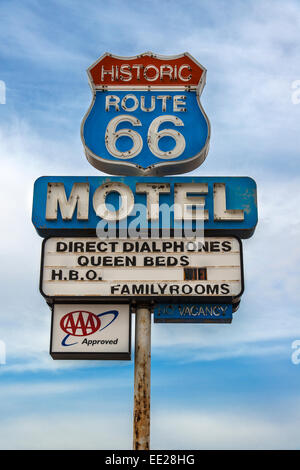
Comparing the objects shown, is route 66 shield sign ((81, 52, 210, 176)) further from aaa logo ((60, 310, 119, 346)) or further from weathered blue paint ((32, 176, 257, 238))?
aaa logo ((60, 310, 119, 346))

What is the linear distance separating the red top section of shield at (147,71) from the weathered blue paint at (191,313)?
531 cm

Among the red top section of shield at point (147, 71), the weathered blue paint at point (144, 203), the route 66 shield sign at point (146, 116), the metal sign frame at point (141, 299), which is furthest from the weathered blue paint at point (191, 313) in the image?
the red top section of shield at point (147, 71)

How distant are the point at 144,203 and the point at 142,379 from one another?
3671 mm

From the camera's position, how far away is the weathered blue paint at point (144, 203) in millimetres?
13367

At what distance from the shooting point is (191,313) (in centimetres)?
1297

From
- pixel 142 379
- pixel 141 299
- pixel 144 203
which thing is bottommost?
pixel 142 379

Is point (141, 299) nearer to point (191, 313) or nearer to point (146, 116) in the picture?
point (191, 313)

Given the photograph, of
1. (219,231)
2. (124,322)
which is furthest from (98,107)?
(124,322)

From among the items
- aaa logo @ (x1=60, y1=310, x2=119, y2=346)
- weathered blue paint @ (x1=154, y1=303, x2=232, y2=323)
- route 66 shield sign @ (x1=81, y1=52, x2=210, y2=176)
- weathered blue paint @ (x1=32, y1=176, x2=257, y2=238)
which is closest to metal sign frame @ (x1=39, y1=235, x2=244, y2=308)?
weathered blue paint @ (x1=154, y1=303, x2=232, y2=323)

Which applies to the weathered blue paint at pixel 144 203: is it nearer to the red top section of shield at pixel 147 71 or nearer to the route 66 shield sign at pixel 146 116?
the route 66 shield sign at pixel 146 116

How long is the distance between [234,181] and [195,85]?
8.94ft

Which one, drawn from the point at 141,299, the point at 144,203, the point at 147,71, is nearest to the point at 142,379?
the point at 141,299

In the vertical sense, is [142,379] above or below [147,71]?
below
